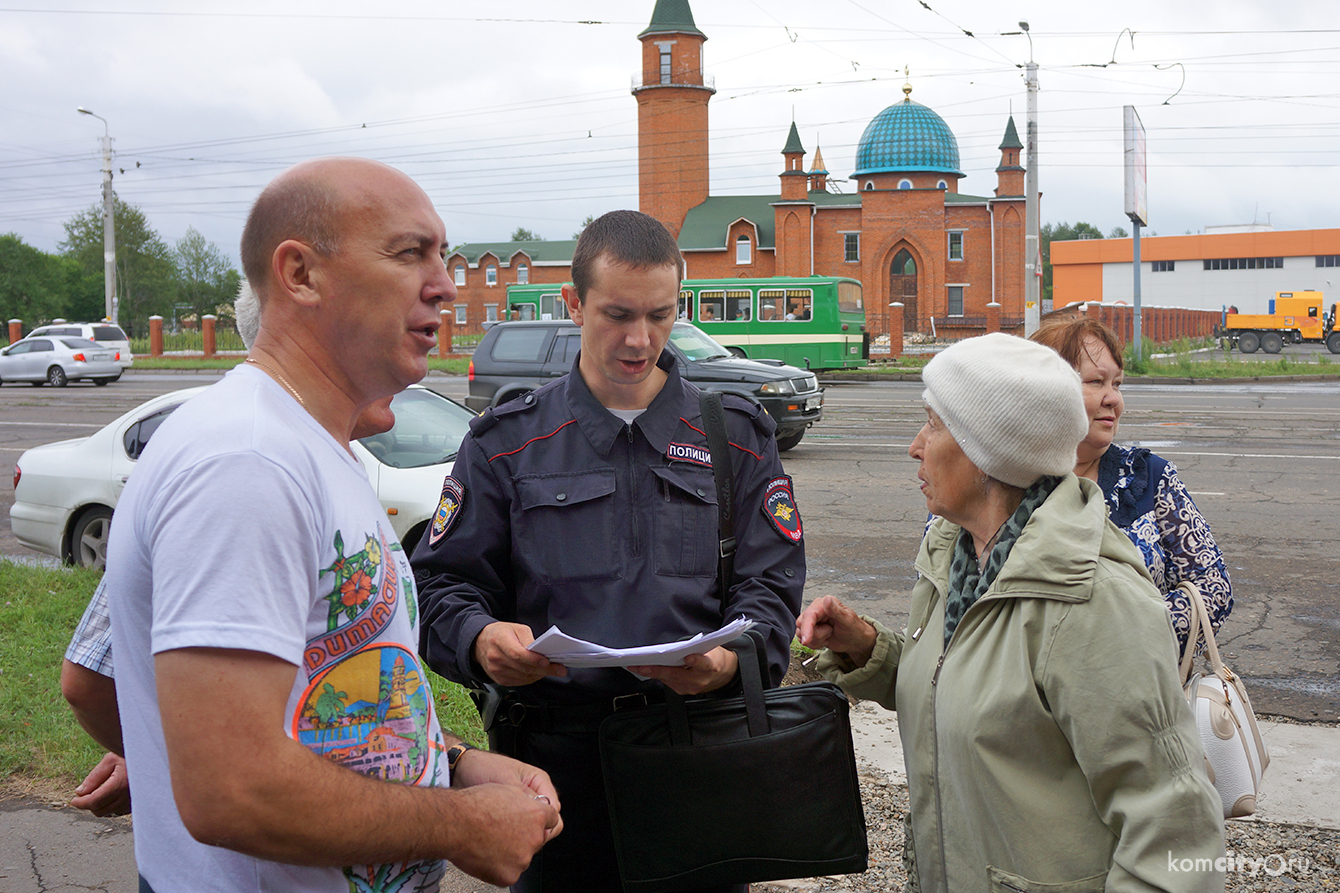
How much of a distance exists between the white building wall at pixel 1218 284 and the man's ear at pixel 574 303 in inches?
2830

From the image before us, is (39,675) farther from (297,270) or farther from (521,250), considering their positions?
(521,250)

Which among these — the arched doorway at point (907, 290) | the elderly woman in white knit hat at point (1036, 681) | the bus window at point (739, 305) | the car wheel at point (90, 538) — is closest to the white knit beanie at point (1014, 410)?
the elderly woman in white knit hat at point (1036, 681)

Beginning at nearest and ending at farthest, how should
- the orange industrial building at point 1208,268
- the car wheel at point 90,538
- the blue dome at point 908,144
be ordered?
1. the car wheel at point 90,538
2. the blue dome at point 908,144
3. the orange industrial building at point 1208,268

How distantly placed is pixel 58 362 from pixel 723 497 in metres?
32.6

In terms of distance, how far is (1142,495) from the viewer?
304 cm

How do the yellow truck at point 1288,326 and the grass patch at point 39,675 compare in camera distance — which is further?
the yellow truck at point 1288,326

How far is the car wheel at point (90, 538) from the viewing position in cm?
784

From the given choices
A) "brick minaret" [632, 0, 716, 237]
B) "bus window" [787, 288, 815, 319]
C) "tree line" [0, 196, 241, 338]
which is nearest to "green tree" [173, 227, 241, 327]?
"tree line" [0, 196, 241, 338]

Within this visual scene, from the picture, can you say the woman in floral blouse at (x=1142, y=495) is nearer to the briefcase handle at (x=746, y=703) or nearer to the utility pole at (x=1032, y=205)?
the briefcase handle at (x=746, y=703)

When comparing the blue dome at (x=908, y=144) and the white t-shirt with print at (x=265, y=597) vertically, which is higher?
the blue dome at (x=908, y=144)

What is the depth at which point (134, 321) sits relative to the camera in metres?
82.2

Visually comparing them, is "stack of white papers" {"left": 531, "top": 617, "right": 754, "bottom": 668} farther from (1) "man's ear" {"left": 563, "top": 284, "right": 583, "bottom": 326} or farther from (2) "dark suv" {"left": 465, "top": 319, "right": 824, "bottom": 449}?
(2) "dark suv" {"left": 465, "top": 319, "right": 824, "bottom": 449}

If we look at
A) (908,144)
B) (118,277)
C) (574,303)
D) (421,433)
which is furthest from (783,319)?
(118,277)

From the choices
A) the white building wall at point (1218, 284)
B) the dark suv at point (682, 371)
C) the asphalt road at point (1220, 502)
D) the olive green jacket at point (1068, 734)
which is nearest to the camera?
the olive green jacket at point (1068, 734)
